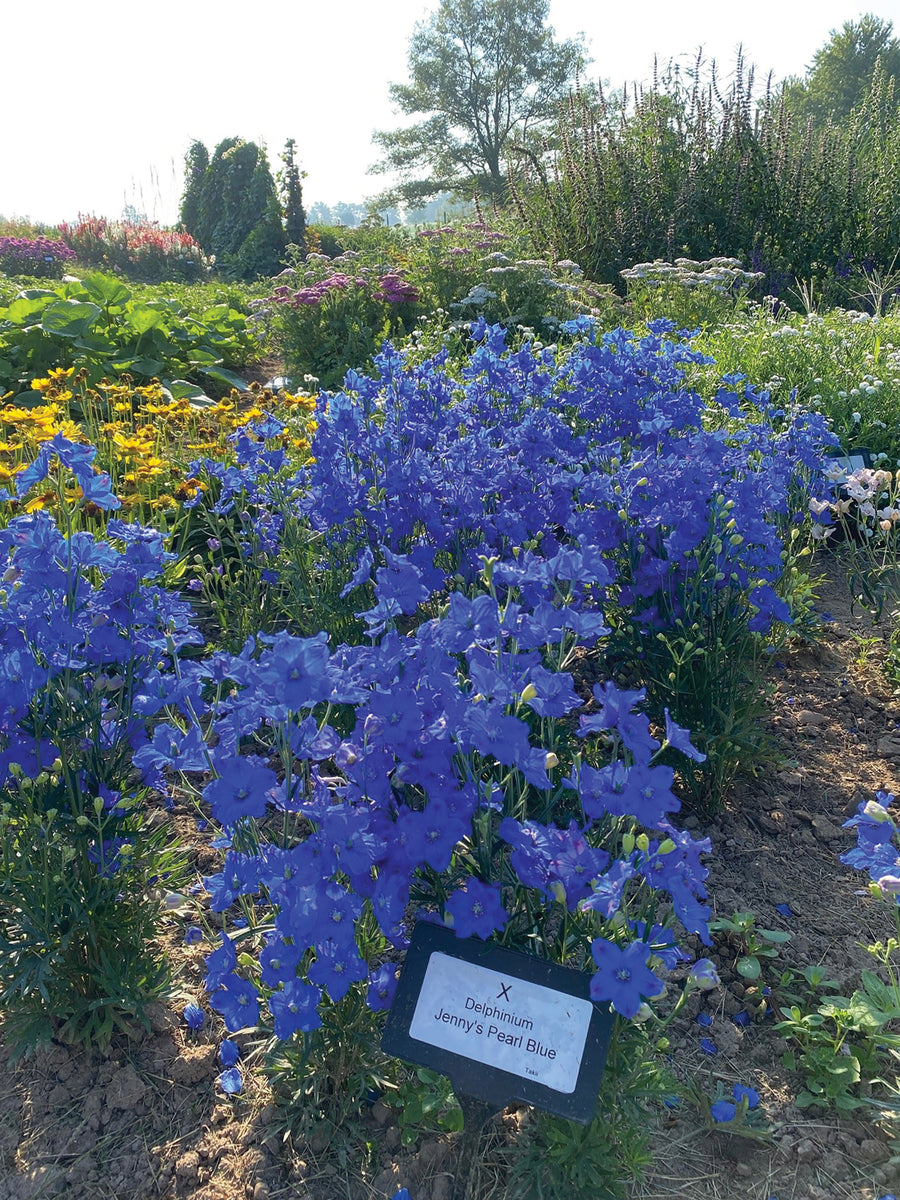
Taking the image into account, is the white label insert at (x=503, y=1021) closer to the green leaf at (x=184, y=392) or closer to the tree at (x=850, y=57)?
the green leaf at (x=184, y=392)

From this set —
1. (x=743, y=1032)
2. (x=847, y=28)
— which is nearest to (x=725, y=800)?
(x=743, y=1032)

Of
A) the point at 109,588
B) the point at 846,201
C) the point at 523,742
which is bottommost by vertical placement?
the point at 523,742

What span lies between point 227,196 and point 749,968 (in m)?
21.2

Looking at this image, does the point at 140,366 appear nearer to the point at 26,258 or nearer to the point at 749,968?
the point at 749,968

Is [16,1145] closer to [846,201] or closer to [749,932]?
[749,932]

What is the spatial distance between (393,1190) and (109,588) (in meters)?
1.14

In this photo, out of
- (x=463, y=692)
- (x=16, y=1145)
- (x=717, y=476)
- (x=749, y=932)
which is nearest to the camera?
(x=463, y=692)

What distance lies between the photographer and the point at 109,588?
1.67 meters

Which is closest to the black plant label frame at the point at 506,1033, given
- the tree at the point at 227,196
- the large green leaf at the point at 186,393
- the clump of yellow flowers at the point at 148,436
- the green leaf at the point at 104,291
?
the clump of yellow flowers at the point at 148,436

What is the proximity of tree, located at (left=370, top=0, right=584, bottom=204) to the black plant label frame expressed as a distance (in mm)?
33500

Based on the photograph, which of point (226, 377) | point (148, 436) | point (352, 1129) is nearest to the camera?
point (352, 1129)

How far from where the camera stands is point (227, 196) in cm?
1981

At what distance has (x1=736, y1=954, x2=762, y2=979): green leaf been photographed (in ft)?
5.85

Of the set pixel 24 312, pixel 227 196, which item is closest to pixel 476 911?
pixel 24 312
